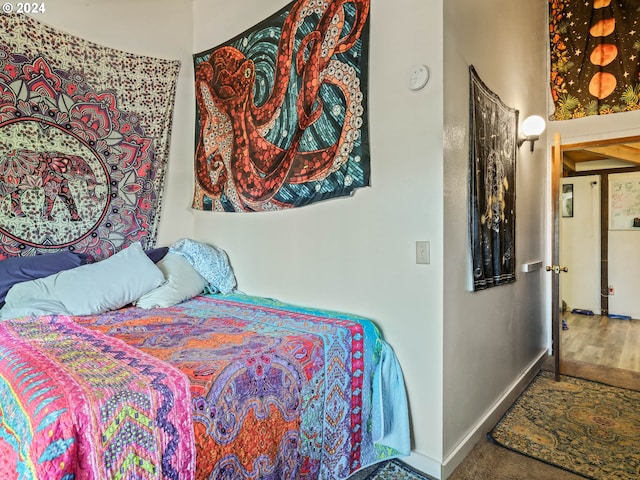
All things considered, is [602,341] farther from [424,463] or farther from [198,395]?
[198,395]

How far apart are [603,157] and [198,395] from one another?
6.07 m

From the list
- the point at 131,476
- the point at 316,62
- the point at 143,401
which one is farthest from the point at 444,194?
the point at 131,476

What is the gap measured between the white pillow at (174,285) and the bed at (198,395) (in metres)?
0.14

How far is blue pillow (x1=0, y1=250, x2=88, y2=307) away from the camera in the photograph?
2.00 meters

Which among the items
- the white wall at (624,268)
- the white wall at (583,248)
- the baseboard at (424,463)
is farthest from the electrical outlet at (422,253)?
the white wall at (624,268)

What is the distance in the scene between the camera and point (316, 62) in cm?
210

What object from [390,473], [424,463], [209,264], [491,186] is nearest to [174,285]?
[209,264]

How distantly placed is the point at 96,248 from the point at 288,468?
6.44ft

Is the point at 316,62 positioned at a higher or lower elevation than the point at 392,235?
higher

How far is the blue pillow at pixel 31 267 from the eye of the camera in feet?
6.58

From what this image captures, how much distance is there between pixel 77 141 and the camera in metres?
2.41

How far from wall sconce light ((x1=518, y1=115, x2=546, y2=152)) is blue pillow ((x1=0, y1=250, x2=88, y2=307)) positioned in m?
3.16

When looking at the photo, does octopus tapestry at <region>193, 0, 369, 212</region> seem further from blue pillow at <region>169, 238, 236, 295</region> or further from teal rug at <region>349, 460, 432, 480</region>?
teal rug at <region>349, 460, 432, 480</region>

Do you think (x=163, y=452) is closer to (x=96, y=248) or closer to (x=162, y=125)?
(x=96, y=248)
